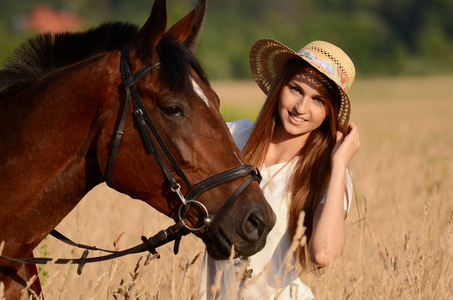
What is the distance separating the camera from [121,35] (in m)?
2.97

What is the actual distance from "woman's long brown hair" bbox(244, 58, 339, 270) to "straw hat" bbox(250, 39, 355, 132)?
6cm

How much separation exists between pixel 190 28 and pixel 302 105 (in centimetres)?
80

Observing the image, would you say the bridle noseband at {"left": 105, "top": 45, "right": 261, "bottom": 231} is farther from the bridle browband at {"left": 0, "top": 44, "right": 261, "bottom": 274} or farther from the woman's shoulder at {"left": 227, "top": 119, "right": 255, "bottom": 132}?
the woman's shoulder at {"left": 227, "top": 119, "right": 255, "bottom": 132}

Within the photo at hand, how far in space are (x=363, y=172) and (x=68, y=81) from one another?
694 centimetres

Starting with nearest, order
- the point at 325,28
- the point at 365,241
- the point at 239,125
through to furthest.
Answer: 1. the point at 239,125
2. the point at 365,241
3. the point at 325,28

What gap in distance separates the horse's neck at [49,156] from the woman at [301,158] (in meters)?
0.96

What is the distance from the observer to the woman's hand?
3193 mm

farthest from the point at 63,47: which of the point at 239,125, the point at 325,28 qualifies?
the point at 325,28

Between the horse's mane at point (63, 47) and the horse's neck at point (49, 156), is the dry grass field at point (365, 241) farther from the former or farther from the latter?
the horse's mane at point (63, 47)

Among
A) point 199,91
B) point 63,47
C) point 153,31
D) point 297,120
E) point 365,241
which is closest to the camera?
point 153,31

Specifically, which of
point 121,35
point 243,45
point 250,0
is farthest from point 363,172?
point 250,0

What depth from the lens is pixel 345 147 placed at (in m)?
3.24

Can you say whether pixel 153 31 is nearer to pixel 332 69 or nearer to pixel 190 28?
pixel 190 28

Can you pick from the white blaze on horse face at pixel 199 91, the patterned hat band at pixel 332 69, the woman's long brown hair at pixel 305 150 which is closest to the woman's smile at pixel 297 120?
the woman's long brown hair at pixel 305 150
